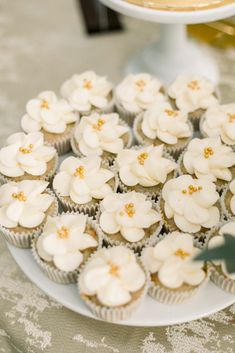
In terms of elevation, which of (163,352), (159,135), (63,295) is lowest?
(163,352)

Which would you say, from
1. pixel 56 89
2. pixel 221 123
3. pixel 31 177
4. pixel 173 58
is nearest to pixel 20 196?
pixel 31 177

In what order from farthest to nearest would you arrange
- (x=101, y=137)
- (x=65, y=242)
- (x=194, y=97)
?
(x=194, y=97) < (x=101, y=137) < (x=65, y=242)

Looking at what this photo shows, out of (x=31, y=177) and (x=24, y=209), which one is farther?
(x=31, y=177)

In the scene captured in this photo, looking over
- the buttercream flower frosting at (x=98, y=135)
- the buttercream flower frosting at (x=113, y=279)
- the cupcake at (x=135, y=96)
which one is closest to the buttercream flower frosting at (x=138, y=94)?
the cupcake at (x=135, y=96)

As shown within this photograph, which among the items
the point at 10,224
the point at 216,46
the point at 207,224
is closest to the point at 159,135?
the point at 207,224

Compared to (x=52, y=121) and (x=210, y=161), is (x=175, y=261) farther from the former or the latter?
(x=52, y=121)

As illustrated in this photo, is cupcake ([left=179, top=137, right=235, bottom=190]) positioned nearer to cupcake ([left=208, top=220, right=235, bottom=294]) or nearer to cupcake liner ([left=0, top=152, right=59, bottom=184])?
cupcake ([left=208, top=220, right=235, bottom=294])

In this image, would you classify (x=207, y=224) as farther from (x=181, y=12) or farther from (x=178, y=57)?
(x=178, y=57)
